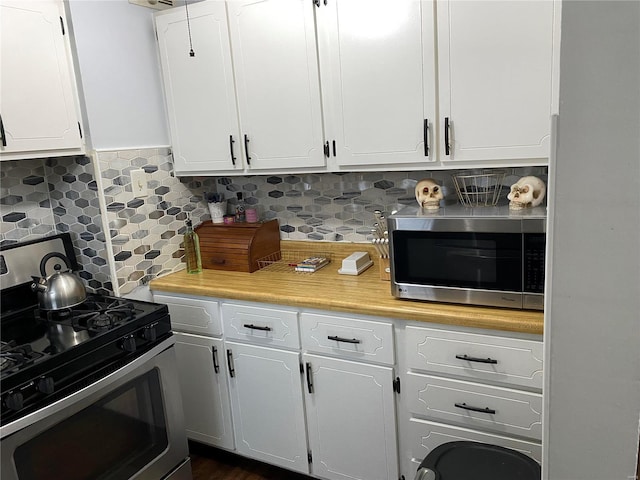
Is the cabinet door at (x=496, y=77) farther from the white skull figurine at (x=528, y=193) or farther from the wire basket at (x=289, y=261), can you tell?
the wire basket at (x=289, y=261)

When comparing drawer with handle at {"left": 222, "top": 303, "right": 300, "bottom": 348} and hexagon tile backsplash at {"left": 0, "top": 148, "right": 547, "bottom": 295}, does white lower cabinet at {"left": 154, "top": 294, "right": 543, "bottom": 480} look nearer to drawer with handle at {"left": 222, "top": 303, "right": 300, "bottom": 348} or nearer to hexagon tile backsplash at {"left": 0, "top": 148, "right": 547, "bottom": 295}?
drawer with handle at {"left": 222, "top": 303, "right": 300, "bottom": 348}

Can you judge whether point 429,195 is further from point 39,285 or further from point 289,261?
point 39,285

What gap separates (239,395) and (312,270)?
0.65 m

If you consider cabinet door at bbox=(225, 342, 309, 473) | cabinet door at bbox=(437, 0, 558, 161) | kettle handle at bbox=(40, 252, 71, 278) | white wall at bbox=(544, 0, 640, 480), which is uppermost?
cabinet door at bbox=(437, 0, 558, 161)

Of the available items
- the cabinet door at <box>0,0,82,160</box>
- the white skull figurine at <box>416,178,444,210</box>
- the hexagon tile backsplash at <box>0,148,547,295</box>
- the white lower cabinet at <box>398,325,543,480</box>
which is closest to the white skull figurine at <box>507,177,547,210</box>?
the hexagon tile backsplash at <box>0,148,547,295</box>

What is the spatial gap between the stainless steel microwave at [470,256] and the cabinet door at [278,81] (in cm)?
56

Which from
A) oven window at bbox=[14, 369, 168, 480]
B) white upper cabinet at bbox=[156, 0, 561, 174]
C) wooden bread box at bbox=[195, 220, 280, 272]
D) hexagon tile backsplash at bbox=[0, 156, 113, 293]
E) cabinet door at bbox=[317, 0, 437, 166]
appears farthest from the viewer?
wooden bread box at bbox=[195, 220, 280, 272]

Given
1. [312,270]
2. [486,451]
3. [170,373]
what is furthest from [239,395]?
[486,451]

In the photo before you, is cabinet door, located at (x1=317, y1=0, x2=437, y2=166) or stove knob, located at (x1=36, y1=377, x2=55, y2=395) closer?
stove knob, located at (x1=36, y1=377, x2=55, y2=395)

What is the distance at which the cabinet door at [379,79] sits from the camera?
1825 millimetres

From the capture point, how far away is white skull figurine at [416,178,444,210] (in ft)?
6.52

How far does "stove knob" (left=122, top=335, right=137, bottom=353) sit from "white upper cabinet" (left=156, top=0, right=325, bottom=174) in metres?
0.90

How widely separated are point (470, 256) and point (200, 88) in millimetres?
1438

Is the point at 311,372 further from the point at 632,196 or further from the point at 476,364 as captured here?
the point at 632,196
